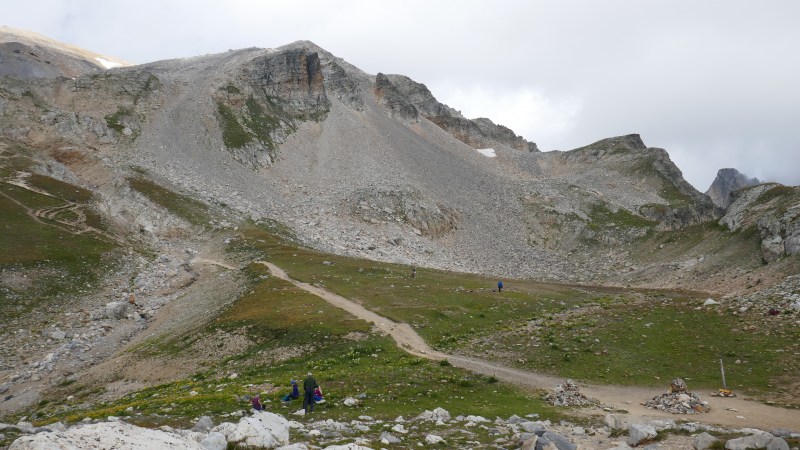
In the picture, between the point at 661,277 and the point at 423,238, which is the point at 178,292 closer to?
the point at 423,238

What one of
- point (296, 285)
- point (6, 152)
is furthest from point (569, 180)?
point (6, 152)

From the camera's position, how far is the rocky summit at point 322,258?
95.1ft

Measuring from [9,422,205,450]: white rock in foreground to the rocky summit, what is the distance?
9cm

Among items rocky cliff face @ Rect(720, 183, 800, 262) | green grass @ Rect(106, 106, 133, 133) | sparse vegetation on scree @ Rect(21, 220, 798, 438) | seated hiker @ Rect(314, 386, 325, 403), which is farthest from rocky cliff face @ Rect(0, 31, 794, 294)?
seated hiker @ Rect(314, 386, 325, 403)

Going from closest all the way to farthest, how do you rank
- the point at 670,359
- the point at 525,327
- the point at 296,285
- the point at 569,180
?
the point at 670,359, the point at 525,327, the point at 296,285, the point at 569,180

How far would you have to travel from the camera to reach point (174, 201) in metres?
96.1

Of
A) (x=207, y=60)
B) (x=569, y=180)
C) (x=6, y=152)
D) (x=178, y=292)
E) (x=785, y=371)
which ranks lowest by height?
(x=178, y=292)

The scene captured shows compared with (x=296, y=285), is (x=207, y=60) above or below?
above

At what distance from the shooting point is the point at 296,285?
61.0 metres

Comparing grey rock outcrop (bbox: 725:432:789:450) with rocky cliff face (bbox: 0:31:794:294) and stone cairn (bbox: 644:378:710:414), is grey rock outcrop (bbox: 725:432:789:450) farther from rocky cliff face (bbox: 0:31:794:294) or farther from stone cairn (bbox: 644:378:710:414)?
rocky cliff face (bbox: 0:31:794:294)

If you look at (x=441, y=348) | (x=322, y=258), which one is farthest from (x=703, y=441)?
(x=322, y=258)

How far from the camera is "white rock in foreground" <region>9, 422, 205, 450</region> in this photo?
1219 centimetres

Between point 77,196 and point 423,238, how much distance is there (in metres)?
69.0

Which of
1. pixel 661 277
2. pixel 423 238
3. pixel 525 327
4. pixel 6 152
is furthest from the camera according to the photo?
pixel 423 238
